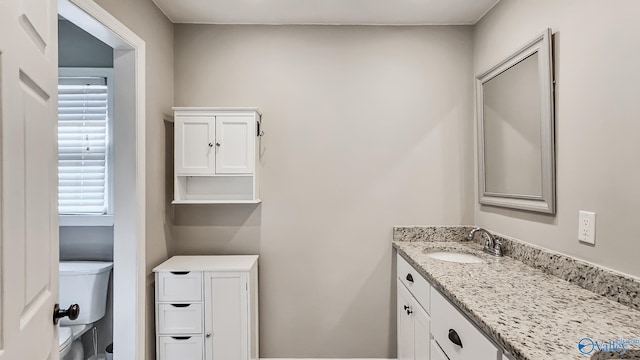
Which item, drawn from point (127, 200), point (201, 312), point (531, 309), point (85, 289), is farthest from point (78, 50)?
point (531, 309)

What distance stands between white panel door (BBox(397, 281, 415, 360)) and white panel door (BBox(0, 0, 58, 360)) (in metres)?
1.68

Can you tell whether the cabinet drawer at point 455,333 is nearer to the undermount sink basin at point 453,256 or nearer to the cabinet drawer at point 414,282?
the cabinet drawer at point 414,282

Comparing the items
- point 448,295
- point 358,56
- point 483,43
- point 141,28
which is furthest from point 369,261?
point 141,28

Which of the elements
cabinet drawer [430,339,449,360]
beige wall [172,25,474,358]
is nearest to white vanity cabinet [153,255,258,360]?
beige wall [172,25,474,358]

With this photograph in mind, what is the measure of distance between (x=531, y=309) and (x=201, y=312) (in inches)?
68.3

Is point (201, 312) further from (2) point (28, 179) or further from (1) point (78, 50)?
(1) point (78, 50)

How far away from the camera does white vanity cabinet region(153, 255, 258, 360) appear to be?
201 centimetres

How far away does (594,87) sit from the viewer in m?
1.33

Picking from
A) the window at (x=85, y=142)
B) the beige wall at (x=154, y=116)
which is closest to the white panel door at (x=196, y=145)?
the beige wall at (x=154, y=116)

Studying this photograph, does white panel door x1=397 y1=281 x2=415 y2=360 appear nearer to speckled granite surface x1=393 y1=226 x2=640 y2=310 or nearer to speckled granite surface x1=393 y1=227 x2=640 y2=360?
speckled granite surface x1=393 y1=227 x2=640 y2=360

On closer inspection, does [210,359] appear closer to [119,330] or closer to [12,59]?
[119,330]

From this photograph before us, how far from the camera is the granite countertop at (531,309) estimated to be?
90 centimetres

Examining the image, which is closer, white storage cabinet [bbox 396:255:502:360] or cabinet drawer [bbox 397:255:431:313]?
white storage cabinet [bbox 396:255:502:360]

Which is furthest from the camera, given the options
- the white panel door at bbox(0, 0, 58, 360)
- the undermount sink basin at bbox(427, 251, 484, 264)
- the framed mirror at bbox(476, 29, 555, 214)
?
the undermount sink basin at bbox(427, 251, 484, 264)
